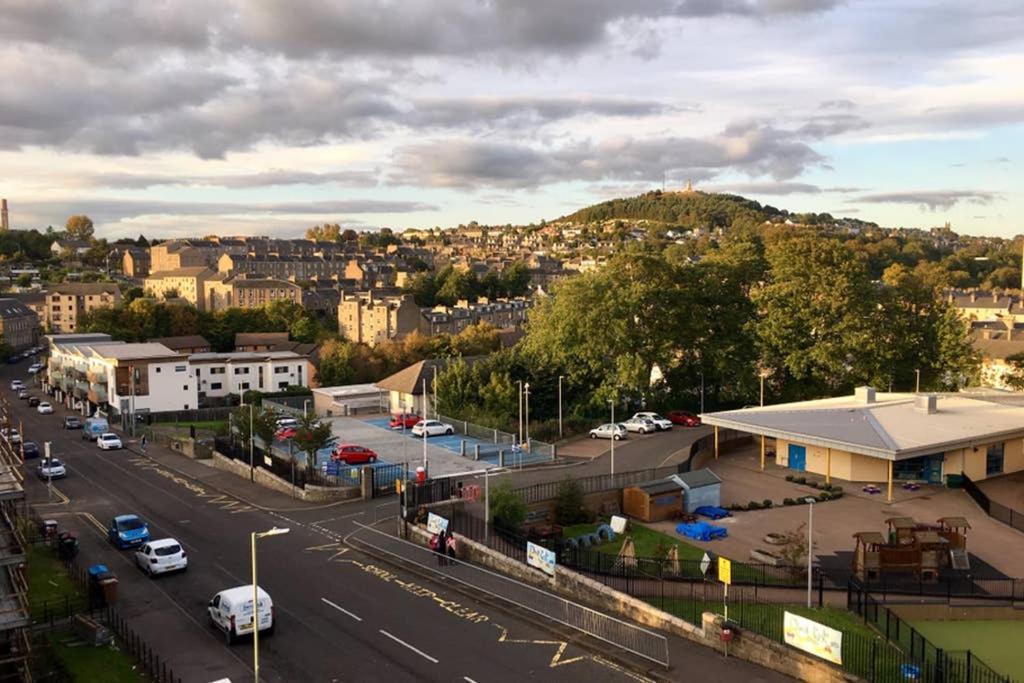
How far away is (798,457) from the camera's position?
41.5 metres

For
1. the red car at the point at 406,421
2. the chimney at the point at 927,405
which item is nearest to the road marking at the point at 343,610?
the chimney at the point at 927,405

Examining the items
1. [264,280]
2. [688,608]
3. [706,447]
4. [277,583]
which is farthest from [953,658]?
[264,280]

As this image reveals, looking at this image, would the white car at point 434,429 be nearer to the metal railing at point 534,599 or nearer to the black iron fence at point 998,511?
the metal railing at point 534,599

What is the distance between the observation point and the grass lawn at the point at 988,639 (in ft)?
67.6

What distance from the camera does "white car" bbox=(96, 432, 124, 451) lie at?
177ft

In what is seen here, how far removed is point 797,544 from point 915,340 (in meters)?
34.0

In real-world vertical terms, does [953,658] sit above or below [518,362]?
below

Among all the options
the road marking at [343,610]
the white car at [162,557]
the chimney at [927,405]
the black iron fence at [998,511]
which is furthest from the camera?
the chimney at [927,405]

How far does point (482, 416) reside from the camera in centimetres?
5244

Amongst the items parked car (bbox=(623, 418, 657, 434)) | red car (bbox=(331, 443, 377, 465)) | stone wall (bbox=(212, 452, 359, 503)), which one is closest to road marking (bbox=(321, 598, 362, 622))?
stone wall (bbox=(212, 452, 359, 503))

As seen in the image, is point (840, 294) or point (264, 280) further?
point (264, 280)

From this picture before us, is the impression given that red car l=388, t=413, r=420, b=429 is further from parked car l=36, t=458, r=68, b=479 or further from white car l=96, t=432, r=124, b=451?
parked car l=36, t=458, r=68, b=479

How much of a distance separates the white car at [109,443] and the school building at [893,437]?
1430 inches

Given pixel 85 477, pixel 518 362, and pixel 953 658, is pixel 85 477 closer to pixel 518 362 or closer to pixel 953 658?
pixel 518 362
